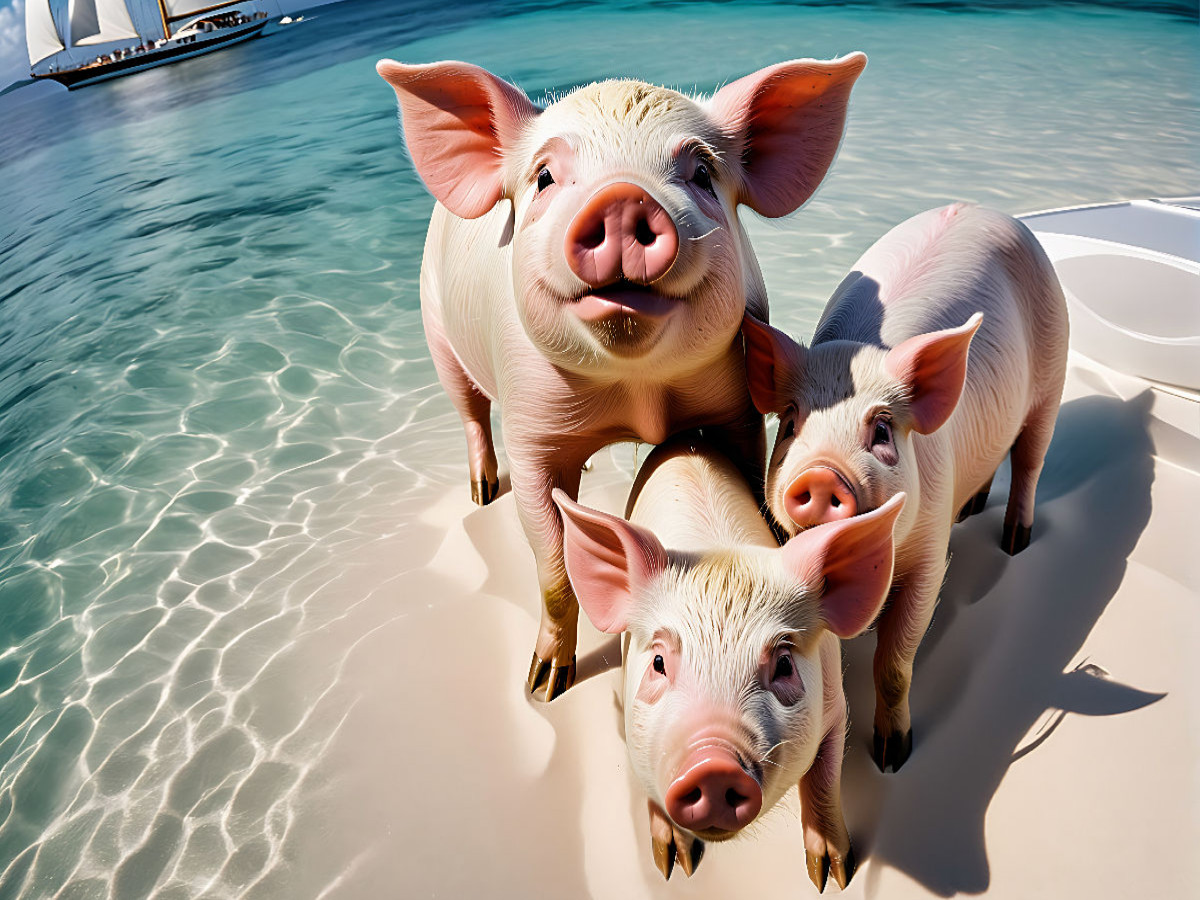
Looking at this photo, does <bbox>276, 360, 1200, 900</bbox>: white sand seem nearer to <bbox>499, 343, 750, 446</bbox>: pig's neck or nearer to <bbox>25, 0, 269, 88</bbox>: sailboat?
<bbox>499, 343, 750, 446</bbox>: pig's neck

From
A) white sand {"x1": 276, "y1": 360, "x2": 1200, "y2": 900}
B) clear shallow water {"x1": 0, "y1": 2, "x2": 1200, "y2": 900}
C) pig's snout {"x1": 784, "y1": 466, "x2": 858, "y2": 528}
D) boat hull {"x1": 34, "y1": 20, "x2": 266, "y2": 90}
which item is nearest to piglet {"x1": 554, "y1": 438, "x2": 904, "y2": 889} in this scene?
pig's snout {"x1": 784, "y1": 466, "x2": 858, "y2": 528}

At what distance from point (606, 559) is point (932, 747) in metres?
1.28

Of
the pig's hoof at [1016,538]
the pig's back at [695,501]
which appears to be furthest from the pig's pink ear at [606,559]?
the pig's hoof at [1016,538]

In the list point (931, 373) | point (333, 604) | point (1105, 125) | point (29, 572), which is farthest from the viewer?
point (1105, 125)

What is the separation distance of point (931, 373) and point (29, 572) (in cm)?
418

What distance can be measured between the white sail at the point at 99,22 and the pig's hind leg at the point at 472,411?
1798 inches

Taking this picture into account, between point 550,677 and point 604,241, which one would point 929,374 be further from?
point 550,677

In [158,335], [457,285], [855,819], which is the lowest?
[158,335]

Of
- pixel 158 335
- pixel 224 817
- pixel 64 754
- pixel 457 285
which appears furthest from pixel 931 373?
pixel 158 335

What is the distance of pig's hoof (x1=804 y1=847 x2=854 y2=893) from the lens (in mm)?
2100

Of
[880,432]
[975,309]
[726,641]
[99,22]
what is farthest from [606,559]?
[99,22]

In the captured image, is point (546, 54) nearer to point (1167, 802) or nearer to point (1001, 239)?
point (1001, 239)

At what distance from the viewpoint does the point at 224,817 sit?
105 inches

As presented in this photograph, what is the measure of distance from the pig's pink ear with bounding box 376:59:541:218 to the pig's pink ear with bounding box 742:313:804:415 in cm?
75
